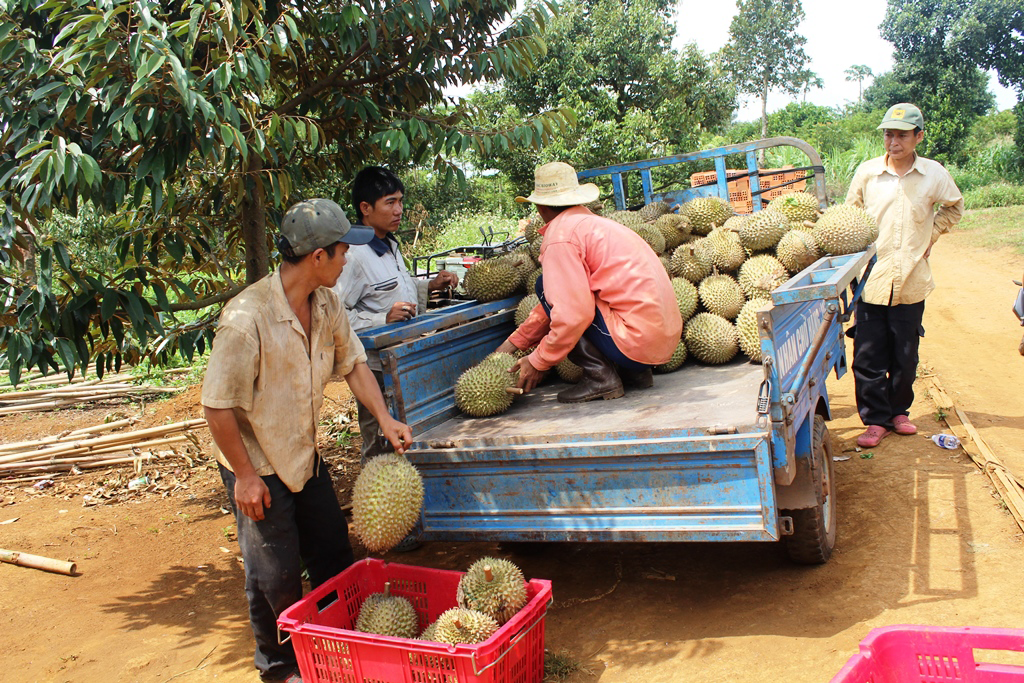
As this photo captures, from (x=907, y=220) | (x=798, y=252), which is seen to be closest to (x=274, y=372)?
(x=798, y=252)

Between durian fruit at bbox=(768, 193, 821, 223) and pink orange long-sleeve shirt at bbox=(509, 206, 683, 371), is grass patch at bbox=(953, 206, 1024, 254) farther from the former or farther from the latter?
pink orange long-sleeve shirt at bbox=(509, 206, 683, 371)

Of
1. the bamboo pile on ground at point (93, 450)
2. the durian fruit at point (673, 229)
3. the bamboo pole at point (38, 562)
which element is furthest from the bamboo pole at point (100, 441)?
the durian fruit at point (673, 229)

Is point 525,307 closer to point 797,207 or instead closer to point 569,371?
point 569,371

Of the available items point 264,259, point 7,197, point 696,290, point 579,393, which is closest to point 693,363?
point 696,290

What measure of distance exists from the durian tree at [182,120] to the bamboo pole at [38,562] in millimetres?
1360

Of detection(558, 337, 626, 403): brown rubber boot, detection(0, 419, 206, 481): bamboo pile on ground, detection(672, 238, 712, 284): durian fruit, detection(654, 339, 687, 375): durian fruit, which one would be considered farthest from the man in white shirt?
detection(0, 419, 206, 481): bamboo pile on ground

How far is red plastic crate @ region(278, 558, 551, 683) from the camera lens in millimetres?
2594

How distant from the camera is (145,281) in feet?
11.7

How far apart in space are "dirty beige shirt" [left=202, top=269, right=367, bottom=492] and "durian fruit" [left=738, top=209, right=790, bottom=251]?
110 inches

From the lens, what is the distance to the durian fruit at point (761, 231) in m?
4.83

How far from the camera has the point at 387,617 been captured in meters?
3.00

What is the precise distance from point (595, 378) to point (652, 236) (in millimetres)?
1385

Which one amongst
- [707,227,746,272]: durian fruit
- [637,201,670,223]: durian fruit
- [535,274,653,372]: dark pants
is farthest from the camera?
[637,201,670,223]: durian fruit

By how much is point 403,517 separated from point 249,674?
3.57 ft
